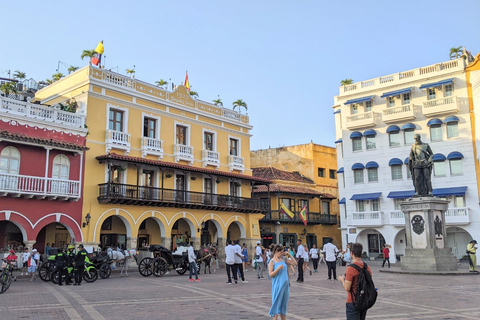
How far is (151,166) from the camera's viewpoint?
96.8ft

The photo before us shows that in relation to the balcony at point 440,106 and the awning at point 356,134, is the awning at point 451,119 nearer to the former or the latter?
the balcony at point 440,106

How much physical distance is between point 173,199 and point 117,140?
16.9 feet

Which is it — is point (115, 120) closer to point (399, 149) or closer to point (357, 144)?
point (357, 144)

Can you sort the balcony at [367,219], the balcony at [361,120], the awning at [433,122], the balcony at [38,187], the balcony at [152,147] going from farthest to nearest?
the balcony at [361,120]
the balcony at [367,219]
the awning at [433,122]
the balcony at [152,147]
the balcony at [38,187]

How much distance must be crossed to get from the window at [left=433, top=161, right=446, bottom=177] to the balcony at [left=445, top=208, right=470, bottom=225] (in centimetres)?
289

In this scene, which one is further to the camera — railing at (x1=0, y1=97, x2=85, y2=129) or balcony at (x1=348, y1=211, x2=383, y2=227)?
balcony at (x1=348, y1=211, x2=383, y2=227)

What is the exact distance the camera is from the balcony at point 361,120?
39.8 metres

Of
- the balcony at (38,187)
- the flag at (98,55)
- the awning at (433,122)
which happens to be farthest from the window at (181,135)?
the awning at (433,122)

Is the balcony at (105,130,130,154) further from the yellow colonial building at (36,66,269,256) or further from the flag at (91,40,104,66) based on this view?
the flag at (91,40,104,66)

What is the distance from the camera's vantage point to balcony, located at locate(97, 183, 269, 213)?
26931mm

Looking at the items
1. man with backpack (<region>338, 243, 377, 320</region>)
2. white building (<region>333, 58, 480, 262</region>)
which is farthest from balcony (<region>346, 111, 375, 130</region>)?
man with backpack (<region>338, 243, 377, 320</region>)

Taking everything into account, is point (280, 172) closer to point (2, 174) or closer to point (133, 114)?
point (133, 114)

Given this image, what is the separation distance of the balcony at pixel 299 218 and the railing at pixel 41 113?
766 inches

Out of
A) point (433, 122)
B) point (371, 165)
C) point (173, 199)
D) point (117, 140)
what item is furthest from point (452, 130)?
point (117, 140)
